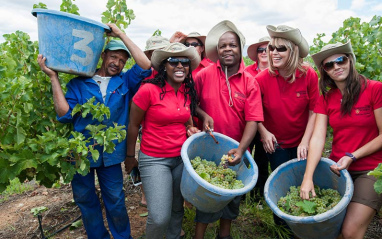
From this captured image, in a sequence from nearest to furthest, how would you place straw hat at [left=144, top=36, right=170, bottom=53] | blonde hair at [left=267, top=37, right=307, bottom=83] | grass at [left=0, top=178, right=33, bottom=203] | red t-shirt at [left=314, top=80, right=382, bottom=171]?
1. red t-shirt at [left=314, top=80, right=382, bottom=171]
2. blonde hair at [left=267, top=37, right=307, bottom=83]
3. straw hat at [left=144, top=36, right=170, bottom=53]
4. grass at [left=0, top=178, right=33, bottom=203]

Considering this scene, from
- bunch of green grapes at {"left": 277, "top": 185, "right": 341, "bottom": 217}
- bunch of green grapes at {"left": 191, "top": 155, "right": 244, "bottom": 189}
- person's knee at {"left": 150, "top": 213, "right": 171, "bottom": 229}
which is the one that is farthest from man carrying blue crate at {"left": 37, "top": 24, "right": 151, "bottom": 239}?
bunch of green grapes at {"left": 277, "top": 185, "right": 341, "bottom": 217}

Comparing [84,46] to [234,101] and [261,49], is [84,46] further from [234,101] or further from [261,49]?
[261,49]

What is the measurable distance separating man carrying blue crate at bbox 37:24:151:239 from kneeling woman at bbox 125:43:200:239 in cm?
18

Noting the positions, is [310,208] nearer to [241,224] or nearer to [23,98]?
[241,224]

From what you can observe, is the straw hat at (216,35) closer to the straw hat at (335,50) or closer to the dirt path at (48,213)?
the straw hat at (335,50)

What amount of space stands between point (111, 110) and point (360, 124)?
2115mm

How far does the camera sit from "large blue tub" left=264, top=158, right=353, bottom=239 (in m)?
2.22

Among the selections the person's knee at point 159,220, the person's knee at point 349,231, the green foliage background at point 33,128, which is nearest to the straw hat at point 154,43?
the green foliage background at point 33,128

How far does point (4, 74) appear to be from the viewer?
2.13 m

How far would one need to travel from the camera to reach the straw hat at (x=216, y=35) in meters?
2.80

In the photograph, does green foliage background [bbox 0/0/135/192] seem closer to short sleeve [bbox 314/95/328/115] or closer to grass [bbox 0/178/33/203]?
short sleeve [bbox 314/95/328/115]

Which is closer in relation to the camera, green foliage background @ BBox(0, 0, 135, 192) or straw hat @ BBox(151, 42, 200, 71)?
green foliage background @ BBox(0, 0, 135, 192)

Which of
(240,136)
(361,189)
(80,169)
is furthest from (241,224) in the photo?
(80,169)

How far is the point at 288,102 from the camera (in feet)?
9.72
